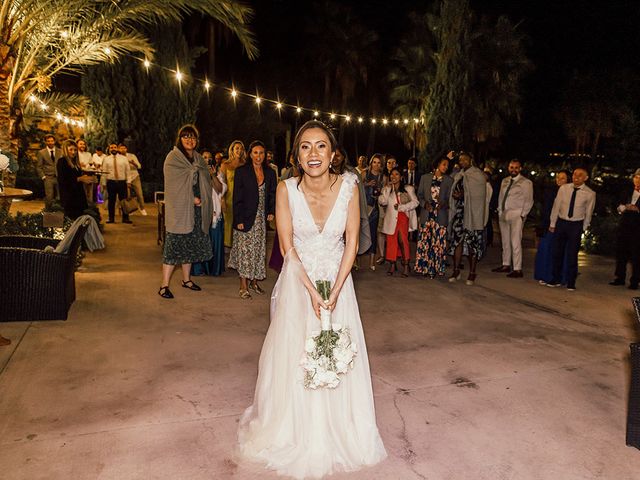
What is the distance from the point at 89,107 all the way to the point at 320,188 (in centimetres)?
1765

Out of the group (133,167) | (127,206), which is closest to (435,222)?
(127,206)

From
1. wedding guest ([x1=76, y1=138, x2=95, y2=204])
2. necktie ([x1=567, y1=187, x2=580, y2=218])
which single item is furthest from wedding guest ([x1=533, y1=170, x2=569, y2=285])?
wedding guest ([x1=76, y1=138, x2=95, y2=204])

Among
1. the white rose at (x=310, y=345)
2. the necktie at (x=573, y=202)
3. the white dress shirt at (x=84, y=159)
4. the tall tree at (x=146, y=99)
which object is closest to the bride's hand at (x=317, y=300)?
the white rose at (x=310, y=345)

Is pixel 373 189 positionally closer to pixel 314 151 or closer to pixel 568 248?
pixel 568 248

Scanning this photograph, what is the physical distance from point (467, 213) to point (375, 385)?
4501 millimetres

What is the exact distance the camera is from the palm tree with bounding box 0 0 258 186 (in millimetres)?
7449

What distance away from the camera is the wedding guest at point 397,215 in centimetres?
872

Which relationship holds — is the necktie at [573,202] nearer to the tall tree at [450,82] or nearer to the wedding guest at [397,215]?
the wedding guest at [397,215]

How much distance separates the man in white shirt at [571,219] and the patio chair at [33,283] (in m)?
6.72

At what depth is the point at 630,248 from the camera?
27.5 ft

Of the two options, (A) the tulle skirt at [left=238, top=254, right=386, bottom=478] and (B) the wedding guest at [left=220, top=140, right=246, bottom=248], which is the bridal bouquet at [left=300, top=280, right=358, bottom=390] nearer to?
(A) the tulle skirt at [left=238, top=254, right=386, bottom=478]

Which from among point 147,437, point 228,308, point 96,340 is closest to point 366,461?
point 147,437

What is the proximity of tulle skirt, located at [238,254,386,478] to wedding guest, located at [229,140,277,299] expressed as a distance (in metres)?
3.54

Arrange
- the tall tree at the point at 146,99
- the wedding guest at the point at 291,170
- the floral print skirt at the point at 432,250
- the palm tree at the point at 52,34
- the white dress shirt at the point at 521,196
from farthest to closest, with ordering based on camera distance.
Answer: the tall tree at the point at 146,99
the white dress shirt at the point at 521,196
the floral print skirt at the point at 432,250
the palm tree at the point at 52,34
the wedding guest at the point at 291,170
